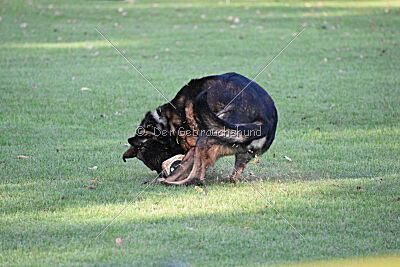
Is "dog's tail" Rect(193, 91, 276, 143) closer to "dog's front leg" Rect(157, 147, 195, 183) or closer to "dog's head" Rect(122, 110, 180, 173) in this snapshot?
"dog's front leg" Rect(157, 147, 195, 183)

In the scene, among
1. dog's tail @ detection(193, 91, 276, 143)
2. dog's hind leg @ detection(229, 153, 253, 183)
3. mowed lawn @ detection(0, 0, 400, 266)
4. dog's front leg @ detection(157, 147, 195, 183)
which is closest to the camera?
mowed lawn @ detection(0, 0, 400, 266)

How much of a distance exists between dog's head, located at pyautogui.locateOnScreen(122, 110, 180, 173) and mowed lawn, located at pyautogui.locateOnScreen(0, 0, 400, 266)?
29 cm

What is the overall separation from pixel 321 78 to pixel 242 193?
6.82 meters

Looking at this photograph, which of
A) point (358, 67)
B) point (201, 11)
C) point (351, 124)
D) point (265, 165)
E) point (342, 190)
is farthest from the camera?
point (201, 11)

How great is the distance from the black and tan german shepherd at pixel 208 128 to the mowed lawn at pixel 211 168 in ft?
0.99

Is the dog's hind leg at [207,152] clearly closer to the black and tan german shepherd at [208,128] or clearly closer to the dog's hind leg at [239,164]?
the black and tan german shepherd at [208,128]

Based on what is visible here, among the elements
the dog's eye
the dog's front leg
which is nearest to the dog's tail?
the dog's front leg

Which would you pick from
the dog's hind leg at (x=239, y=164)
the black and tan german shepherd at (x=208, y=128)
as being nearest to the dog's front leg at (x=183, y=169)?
the black and tan german shepherd at (x=208, y=128)

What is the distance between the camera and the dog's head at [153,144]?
6289 millimetres

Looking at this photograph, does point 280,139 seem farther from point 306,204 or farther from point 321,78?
point 321,78

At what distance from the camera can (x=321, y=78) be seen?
12117 millimetres

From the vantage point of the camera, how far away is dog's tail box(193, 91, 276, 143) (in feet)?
18.0

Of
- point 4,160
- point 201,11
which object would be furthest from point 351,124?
point 201,11

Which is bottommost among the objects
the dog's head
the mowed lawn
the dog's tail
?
the mowed lawn
